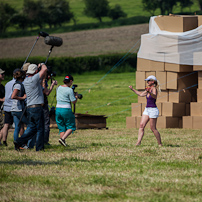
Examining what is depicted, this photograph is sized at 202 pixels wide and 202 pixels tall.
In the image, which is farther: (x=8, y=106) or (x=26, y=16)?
(x=26, y=16)

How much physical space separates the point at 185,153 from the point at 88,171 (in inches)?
99.4

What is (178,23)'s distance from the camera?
53.3ft

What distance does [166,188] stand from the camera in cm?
633

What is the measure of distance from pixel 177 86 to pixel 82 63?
27.0 m

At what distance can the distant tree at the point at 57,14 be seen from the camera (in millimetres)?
88500

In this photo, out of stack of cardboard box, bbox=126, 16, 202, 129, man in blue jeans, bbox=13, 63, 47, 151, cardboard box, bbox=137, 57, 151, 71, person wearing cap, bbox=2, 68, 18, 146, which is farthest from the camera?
cardboard box, bbox=137, 57, 151, 71

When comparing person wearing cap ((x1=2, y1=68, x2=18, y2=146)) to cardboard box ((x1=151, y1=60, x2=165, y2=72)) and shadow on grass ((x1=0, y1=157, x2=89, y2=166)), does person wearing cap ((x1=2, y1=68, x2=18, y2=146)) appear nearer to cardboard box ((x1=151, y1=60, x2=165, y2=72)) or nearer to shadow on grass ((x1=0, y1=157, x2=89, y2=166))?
shadow on grass ((x1=0, y1=157, x2=89, y2=166))

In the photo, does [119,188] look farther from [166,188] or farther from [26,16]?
[26,16]

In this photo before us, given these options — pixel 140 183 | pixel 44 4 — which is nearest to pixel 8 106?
pixel 140 183

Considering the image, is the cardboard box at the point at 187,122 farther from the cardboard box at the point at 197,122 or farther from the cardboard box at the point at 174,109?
the cardboard box at the point at 174,109

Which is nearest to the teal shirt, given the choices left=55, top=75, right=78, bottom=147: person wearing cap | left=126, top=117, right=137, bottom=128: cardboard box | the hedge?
left=55, top=75, right=78, bottom=147: person wearing cap

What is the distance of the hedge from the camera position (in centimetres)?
4203

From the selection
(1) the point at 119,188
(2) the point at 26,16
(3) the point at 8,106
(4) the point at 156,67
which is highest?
(2) the point at 26,16

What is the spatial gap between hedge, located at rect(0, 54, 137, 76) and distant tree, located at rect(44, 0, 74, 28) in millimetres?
45707
